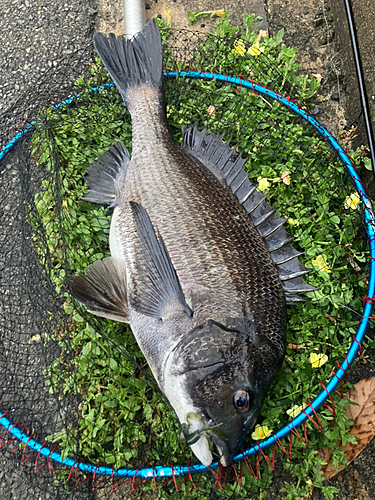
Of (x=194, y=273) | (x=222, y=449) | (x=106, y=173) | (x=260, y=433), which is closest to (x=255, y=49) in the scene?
(x=106, y=173)

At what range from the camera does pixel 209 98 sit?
11.2 feet

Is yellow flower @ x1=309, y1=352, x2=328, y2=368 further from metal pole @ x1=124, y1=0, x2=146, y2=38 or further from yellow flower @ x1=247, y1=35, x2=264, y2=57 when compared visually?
metal pole @ x1=124, y1=0, x2=146, y2=38

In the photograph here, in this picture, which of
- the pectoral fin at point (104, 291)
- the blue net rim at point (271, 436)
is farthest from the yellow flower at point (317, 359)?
the pectoral fin at point (104, 291)

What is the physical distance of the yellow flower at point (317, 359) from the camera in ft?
8.48

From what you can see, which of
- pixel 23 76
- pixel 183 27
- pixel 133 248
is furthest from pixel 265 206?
pixel 23 76

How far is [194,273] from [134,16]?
261cm

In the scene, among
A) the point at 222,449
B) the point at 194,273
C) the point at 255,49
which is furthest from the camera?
the point at 255,49

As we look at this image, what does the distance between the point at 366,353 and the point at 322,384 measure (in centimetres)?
72

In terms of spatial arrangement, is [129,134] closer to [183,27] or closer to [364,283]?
[183,27]

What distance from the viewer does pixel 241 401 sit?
77.6 inches

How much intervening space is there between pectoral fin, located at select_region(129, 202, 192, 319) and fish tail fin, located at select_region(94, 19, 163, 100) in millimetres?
1263

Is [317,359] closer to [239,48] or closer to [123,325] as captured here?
[123,325]

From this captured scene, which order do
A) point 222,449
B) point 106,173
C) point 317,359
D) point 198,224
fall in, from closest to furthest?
point 222,449 < point 198,224 < point 317,359 < point 106,173

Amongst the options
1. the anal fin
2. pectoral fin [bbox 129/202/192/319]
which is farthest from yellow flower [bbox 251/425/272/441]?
the anal fin
